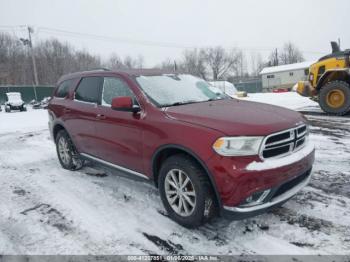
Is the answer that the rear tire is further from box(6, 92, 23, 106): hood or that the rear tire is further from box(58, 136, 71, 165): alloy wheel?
box(6, 92, 23, 106): hood

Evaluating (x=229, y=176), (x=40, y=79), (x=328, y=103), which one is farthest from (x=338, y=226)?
(x=40, y=79)

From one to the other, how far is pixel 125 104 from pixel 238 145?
1491 mm

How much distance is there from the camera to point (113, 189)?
15.0 feet

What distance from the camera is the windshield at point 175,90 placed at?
378cm

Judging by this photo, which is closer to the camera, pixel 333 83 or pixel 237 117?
pixel 237 117

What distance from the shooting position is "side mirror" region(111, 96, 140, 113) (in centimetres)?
356

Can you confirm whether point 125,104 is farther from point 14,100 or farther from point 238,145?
point 14,100

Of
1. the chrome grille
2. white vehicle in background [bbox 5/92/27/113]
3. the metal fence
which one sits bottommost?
the chrome grille

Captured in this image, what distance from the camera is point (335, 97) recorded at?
33.3 feet

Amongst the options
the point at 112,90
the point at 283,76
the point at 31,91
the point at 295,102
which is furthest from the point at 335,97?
the point at 283,76

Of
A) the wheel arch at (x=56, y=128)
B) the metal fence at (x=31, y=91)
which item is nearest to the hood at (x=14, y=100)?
the metal fence at (x=31, y=91)

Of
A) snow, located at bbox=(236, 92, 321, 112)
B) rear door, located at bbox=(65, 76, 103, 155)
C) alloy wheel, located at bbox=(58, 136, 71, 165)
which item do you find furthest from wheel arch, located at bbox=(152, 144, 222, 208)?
snow, located at bbox=(236, 92, 321, 112)

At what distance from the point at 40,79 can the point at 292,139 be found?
5778cm

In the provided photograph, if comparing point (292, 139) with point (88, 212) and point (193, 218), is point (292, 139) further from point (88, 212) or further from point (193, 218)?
point (88, 212)
